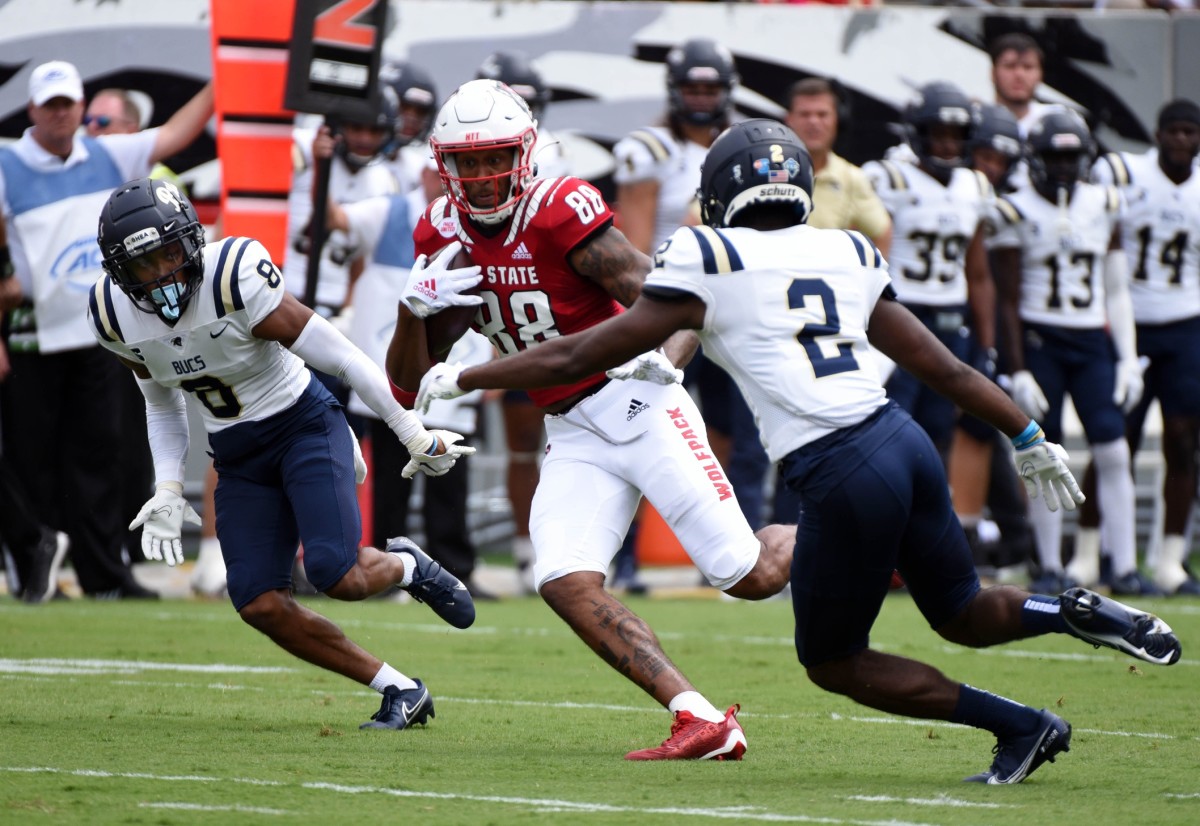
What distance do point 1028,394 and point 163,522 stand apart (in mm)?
5211

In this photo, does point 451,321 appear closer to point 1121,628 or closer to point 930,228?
point 1121,628

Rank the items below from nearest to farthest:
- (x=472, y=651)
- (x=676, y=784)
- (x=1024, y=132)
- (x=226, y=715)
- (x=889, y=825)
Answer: (x=889, y=825) → (x=676, y=784) → (x=226, y=715) → (x=472, y=651) → (x=1024, y=132)

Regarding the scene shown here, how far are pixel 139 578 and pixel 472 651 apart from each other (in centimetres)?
383

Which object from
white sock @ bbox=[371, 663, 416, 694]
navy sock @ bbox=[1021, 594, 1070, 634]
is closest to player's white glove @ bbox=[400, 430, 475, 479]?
white sock @ bbox=[371, 663, 416, 694]

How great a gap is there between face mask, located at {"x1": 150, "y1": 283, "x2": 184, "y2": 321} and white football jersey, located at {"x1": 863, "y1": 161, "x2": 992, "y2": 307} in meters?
5.00

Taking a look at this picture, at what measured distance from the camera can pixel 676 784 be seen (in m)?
4.53

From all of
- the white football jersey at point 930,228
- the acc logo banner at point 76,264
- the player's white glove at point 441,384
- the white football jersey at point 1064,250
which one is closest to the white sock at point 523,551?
the white football jersey at point 930,228

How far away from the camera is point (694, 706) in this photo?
5.00 meters

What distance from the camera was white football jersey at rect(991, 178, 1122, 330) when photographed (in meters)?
9.77

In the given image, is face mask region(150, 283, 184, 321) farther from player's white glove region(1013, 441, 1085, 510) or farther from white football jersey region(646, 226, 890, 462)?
player's white glove region(1013, 441, 1085, 510)

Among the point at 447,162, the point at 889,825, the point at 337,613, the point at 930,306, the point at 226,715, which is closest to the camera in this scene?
the point at 889,825

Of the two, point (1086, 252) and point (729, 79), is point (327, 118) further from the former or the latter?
point (1086, 252)

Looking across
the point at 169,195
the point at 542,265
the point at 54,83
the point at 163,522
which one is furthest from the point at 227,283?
the point at 54,83

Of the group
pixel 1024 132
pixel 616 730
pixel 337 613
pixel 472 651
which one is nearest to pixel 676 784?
pixel 616 730
